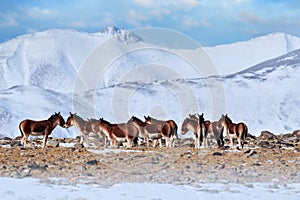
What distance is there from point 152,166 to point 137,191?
3.24m

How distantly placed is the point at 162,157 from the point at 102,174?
3.62 meters

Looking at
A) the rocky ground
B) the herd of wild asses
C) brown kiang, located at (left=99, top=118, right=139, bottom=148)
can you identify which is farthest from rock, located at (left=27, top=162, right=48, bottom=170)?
brown kiang, located at (left=99, top=118, right=139, bottom=148)

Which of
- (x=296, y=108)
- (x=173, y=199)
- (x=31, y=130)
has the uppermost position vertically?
(x=296, y=108)

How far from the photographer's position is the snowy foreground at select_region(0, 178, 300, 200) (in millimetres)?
12094

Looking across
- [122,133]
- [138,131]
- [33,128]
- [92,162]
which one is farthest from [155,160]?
[33,128]

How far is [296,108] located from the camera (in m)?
104

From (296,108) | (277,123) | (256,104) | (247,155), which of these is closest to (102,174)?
(247,155)

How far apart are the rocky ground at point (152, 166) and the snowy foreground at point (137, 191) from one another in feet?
1.85

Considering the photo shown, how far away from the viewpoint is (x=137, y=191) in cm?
1285

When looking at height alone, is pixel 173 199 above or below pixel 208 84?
below

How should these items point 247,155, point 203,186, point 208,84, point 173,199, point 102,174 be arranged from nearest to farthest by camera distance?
1. point 173,199
2. point 203,186
3. point 102,174
4. point 247,155
5. point 208,84

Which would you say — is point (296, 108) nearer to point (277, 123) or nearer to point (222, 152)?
point (277, 123)

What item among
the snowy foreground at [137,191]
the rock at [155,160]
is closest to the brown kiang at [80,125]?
the rock at [155,160]

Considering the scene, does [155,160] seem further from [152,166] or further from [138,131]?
[138,131]
